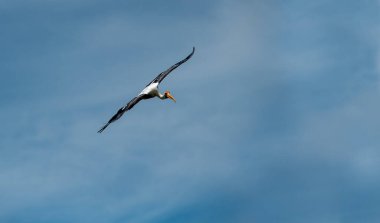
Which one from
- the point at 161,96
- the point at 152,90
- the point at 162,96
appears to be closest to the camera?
the point at 152,90

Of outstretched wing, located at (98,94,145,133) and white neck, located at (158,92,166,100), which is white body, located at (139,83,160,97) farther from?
outstretched wing, located at (98,94,145,133)

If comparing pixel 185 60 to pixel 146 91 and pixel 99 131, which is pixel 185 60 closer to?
pixel 146 91

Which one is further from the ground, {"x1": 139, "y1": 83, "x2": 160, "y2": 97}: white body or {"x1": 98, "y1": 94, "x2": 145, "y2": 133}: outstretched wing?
{"x1": 139, "y1": 83, "x2": 160, "y2": 97}: white body

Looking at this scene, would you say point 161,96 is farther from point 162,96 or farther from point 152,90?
point 152,90

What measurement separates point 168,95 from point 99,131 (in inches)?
997

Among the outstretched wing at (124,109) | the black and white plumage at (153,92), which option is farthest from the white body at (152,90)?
the outstretched wing at (124,109)

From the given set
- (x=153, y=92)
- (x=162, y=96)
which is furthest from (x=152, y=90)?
(x=162, y=96)

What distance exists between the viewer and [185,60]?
13212cm

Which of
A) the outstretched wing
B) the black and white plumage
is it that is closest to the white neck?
the black and white plumage

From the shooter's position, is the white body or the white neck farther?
the white neck

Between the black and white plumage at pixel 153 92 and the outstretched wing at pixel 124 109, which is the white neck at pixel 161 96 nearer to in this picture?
the black and white plumage at pixel 153 92

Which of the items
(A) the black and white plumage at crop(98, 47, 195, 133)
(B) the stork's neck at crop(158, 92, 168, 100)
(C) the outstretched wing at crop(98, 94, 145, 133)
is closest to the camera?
(C) the outstretched wing at crop(98, 94, 145, 133)

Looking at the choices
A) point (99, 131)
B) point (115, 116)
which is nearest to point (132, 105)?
point (115, 116)

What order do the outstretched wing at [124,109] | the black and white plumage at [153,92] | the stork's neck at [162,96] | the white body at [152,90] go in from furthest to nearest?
1. the stork's neck at [162,96]
2. the white body at [152,90]
3. the black and white plumage at [153,92]
4. the outstretched wing at [124,109]
